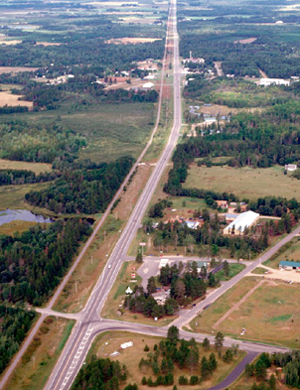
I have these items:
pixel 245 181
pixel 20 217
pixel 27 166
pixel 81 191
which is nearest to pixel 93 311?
pixel 20 217

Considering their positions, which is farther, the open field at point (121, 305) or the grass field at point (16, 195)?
the grass field at point (16, 195)

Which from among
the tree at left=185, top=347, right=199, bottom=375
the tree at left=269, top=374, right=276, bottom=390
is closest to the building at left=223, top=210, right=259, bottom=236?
the tree at left=185, top=347, right=199, bottom=375

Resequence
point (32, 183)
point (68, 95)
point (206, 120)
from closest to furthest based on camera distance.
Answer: point (32, 183) → point (206, 120) → point (68, 95)

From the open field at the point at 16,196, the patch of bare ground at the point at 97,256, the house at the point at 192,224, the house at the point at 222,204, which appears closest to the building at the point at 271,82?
the patch of bare ground at the point at 97,256

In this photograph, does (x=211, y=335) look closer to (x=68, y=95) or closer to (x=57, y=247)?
(x=57, y=247)

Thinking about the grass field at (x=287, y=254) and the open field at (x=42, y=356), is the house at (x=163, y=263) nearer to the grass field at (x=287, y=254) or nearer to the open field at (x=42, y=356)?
the grass field at (x=287, y=254)

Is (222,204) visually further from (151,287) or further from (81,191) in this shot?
(151,287)

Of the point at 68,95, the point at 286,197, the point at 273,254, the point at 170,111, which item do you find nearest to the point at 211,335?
the point at 273,254
